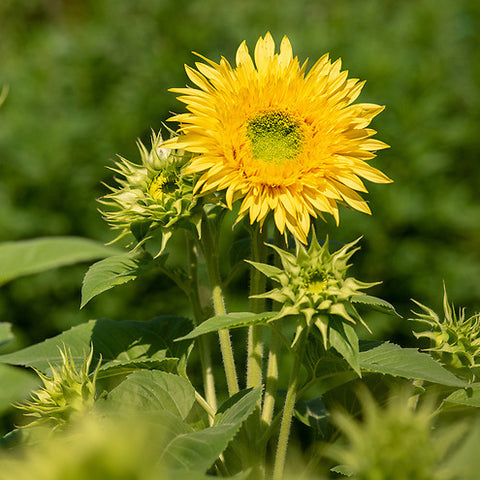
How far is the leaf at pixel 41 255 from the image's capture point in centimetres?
83

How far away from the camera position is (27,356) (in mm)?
935

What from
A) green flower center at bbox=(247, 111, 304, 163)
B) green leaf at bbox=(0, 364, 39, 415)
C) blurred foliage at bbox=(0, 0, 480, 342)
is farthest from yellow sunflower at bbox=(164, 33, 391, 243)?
blurred foliage at bbox=(0, 0, 480, 342)

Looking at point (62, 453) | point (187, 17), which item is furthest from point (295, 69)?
point (187, 17)

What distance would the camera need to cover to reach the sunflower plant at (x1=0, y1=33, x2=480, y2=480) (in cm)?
72

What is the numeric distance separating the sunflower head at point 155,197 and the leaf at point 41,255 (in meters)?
0.06

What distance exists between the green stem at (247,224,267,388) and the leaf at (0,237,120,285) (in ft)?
0.68

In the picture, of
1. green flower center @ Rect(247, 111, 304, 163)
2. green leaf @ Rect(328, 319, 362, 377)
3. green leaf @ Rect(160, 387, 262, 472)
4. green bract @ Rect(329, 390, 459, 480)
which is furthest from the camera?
green flower center @ Rect(247, 111, 304, 163)

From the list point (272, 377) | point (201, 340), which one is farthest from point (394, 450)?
point (201, 340)

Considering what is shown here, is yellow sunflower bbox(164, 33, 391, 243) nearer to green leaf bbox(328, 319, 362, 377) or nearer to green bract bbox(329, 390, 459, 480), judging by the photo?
green leaf bbox(328, 319, 362, 377)

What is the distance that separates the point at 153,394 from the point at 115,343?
0.82ft

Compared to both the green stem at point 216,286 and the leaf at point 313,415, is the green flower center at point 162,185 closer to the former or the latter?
the green stem at point 216,286

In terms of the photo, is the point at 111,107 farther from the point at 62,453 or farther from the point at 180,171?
the point at 62,453

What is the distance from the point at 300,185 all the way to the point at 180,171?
0.17m

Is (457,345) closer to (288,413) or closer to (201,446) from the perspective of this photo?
(288,413)
